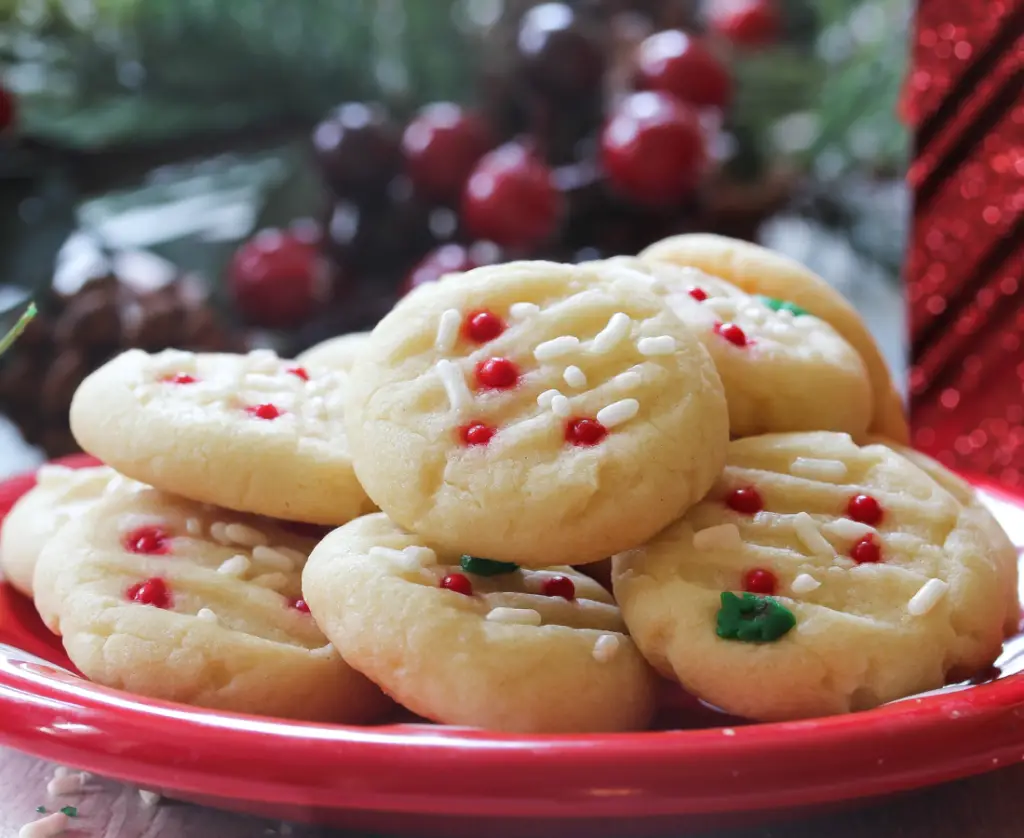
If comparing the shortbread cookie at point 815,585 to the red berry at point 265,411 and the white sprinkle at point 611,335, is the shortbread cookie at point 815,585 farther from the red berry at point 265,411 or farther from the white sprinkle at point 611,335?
the red berry at point 265,411

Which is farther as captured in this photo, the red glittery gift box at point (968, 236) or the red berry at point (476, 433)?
the red glittery gift box at point (968, 236)

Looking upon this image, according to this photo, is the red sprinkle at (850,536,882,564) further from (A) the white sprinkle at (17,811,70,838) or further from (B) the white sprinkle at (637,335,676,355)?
(A) the white sprinkle at (17,811,70,838)

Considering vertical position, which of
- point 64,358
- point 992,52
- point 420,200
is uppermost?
point 992,52

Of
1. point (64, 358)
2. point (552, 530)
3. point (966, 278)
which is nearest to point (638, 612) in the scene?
point (552, 530)

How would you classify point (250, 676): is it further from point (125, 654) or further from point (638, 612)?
point (638, 612)

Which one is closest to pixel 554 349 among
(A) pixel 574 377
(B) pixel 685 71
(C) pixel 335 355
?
(A) pixel 574 377

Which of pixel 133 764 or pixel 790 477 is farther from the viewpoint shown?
pixel 790 477

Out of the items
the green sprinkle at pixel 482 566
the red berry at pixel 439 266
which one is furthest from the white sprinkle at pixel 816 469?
the red berry at pixel 439 266
